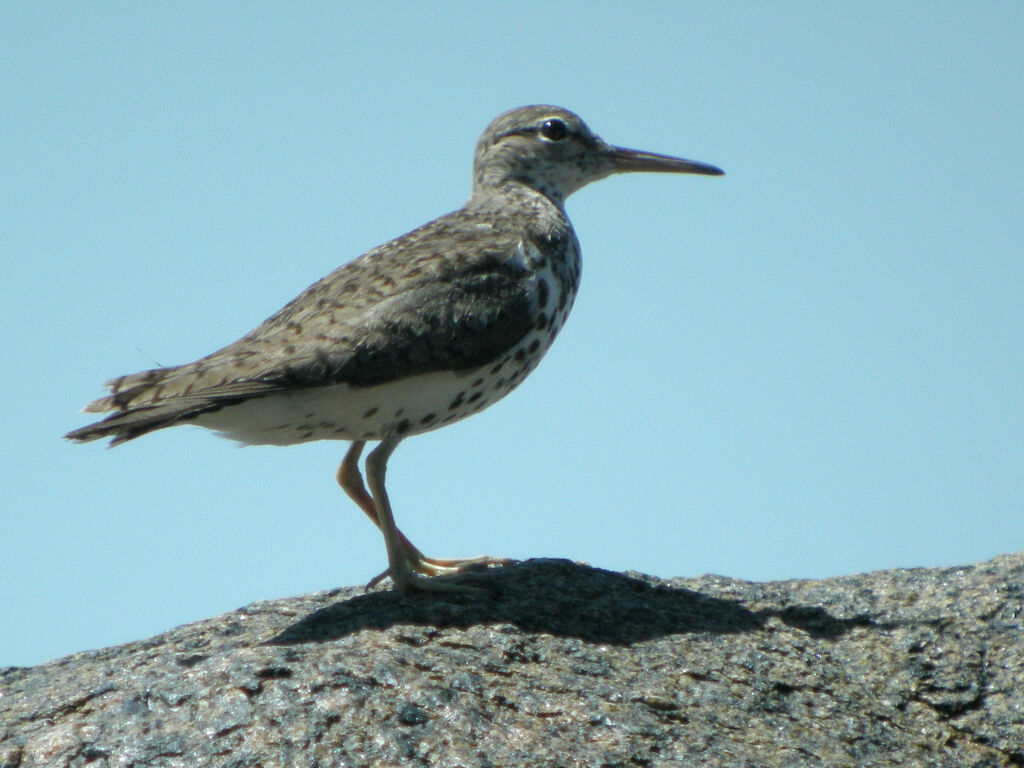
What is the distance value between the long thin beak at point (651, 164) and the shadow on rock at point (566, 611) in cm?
523

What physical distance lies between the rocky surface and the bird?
1039 millimetres

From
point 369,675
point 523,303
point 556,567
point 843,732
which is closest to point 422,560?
point 556,567

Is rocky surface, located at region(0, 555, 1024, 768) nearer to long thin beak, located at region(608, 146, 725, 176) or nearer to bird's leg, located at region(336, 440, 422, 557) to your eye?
bird's leg, located at region(336, 440, 422, 557)

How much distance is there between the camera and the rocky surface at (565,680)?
241 inches

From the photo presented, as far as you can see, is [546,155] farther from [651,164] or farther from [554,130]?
[651,164]

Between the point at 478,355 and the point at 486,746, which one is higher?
the point at 478,355

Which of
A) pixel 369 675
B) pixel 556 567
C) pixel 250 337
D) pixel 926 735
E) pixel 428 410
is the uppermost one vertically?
pixel 250 337

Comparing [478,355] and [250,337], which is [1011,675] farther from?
[250,337]

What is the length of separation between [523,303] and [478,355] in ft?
2.25

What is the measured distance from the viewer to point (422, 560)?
32.4 feet

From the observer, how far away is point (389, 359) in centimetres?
870

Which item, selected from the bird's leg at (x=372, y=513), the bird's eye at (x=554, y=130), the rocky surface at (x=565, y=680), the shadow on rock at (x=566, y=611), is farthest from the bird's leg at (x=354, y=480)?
the bird's eye at (x=554, y=130)

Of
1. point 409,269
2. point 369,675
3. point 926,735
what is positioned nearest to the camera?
point 369,675

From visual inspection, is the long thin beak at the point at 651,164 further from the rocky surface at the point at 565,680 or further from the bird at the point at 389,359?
the rocky surface at the point at 565,680
